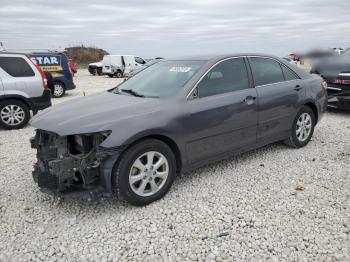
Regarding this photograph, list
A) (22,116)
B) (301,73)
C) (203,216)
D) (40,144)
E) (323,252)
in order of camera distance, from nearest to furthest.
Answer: (323,252)
(203,216)
(40,144)
(301,73)
(22,116)

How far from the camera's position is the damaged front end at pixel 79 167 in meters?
3.17

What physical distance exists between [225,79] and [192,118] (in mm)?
856

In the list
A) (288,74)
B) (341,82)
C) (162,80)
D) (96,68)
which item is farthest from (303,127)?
(96,68)

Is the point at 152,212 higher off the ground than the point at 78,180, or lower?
lower

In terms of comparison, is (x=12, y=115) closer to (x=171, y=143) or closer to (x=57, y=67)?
(x=171, y=143)

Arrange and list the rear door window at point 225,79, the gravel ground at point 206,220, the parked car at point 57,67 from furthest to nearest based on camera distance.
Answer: the parked car at point 57,67, the rear door window at point 225,79, the gravel ground at point 206,220

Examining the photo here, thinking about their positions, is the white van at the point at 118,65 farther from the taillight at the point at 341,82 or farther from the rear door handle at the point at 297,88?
the rear door handle at the point at 297,88

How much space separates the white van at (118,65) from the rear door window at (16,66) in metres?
17.6

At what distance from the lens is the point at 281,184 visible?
4.00 meters

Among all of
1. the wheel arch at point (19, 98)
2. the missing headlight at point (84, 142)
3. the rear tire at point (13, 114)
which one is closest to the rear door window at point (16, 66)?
the wheel arch at point (19, 98)

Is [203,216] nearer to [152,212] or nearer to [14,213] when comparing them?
[152,212]

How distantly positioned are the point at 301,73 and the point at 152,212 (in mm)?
3506

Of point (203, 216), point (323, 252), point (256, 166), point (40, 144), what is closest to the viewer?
point (323, 252)

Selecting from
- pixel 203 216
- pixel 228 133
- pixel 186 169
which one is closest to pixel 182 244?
pixel 203 216
